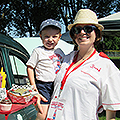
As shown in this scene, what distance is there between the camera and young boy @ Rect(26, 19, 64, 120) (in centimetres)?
167

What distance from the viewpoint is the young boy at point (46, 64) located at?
1666mm

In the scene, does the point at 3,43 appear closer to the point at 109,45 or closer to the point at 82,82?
the point at 82,82

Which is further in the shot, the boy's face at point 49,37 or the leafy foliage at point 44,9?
the leafy foliage at point 44,9

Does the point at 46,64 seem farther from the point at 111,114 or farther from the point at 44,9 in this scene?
the point at 44,9

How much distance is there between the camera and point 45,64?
66.4 inches

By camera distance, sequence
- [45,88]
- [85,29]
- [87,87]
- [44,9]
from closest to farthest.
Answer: [87,87]
[85,29]
[45,88]
[44,9]

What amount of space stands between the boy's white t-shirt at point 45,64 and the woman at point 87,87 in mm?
227

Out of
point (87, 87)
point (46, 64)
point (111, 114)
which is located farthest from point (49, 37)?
point (111, 114)

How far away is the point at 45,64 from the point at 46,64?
0.03 feet

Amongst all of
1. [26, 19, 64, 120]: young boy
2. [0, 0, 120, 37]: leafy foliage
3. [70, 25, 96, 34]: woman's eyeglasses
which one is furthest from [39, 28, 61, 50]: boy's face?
[0, 0, 120, 37]: leafy foliage

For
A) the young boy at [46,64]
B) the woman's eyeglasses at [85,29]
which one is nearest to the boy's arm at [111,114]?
the young boy at [46,64]

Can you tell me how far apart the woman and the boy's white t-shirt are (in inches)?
8.9

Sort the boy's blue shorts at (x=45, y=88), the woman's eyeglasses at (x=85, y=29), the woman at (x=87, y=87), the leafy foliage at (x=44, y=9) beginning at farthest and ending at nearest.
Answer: the leafy foliage at (x=44, y=9), the boy's blue shorts at (x=45, y=88), the woman's eyeglasses at (x=85, y=29), the woman at (x=87, y=87)

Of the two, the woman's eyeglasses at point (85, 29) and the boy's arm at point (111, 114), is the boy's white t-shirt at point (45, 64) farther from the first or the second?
the boy's arm at point (111, 114)
